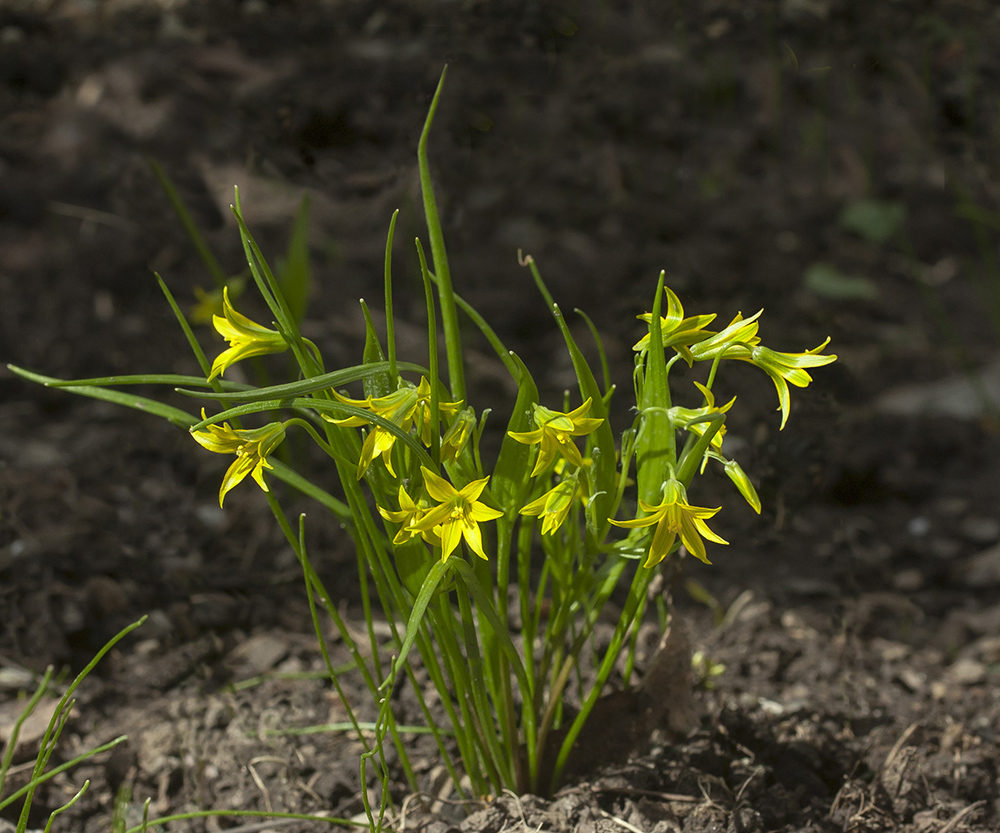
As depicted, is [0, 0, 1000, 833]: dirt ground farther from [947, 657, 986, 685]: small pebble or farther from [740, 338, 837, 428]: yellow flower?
[740, 338, 837, 428]: yellow flower

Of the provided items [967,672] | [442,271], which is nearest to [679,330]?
[442,271]

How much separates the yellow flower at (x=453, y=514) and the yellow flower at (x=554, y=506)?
0.24ft

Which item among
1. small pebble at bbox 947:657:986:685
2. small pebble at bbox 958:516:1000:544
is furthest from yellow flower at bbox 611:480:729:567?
small pebble at bbox 958:516:1000:544

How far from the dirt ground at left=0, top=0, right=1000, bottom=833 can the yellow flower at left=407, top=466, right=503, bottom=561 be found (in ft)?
2.04

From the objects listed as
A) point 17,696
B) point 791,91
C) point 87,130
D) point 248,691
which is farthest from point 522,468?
point 791,91

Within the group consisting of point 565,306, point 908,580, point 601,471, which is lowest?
point 908,580

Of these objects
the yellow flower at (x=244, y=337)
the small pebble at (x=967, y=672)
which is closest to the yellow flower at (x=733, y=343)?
the yellow flower at (x=244, y=337)

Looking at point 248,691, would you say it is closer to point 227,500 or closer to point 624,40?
point 227,500

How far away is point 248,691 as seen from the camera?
6.51 ft

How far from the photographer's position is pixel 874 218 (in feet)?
12.9

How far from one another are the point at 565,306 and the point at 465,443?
88.5 inches

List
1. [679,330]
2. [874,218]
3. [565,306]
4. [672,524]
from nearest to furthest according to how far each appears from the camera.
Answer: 1. [672,524]
2. [679,330]
3. [565,306]
4. [874,218]

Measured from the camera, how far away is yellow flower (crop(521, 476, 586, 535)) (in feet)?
3.72

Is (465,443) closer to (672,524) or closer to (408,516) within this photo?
(408,516)
